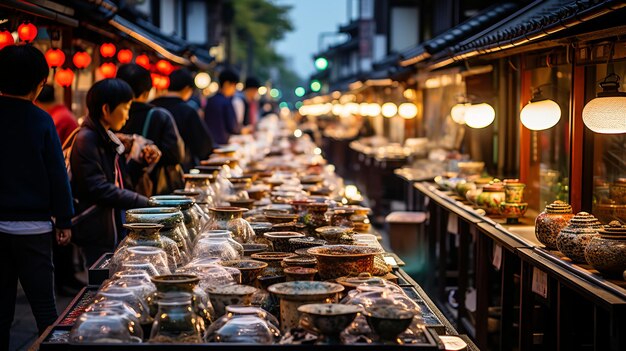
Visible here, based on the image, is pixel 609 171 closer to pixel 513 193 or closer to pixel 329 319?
pixel 513 193

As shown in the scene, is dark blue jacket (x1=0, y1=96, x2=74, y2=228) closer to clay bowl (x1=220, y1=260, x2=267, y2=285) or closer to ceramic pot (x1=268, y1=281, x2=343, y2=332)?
clay bowl (x1=220, y1=260, x2=267, y2=285)

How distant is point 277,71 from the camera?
155 meters

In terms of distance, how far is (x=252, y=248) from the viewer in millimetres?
6027

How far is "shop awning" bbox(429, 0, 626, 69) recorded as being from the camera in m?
6.77

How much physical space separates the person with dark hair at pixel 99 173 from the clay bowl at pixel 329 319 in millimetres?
4032

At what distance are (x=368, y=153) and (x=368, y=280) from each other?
19995 mm

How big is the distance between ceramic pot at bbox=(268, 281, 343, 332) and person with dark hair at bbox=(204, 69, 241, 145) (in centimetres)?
1287

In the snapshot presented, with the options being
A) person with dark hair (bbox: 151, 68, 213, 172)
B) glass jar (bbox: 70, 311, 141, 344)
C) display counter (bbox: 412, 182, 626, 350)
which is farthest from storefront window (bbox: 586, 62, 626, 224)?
person with dark hair (bbox: 151, 68, 213, 172)

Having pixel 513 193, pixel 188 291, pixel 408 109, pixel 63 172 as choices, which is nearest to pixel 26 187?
pixel 63 172

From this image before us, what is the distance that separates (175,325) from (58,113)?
8.16m

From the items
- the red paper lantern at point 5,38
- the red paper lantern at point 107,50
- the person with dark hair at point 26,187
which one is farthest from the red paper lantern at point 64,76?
the person with dark hair at point 26,187

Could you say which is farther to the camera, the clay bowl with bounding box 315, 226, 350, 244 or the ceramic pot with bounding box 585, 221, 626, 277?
the clay bowl with bounding box 315, 226, 350, 244

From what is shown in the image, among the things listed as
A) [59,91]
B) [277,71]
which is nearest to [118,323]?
[59,91]

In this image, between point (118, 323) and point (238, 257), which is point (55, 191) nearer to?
point (238, 257)
